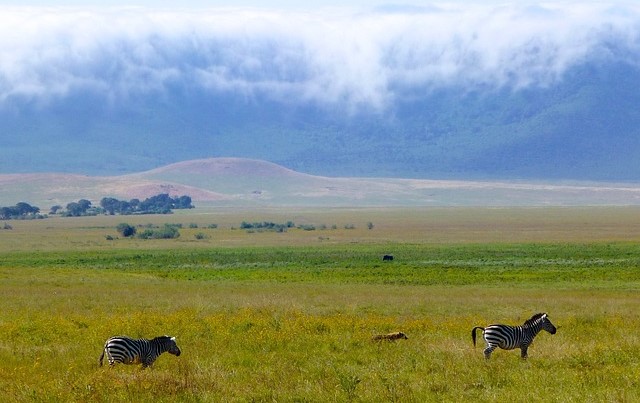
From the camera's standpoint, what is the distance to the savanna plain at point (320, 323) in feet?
47.3

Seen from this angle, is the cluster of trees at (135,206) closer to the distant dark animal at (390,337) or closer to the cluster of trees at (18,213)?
the cluster of trees at (18,213)

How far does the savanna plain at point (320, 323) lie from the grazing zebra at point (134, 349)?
18 centimetres

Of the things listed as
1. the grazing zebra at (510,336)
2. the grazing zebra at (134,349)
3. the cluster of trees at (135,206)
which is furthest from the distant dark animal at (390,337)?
the cluster of trees at (135,206)

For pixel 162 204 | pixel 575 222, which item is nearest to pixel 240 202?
pixel 162 204

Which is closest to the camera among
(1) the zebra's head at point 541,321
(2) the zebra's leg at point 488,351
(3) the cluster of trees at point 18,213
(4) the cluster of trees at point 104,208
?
(2) the zebra's leg at point 488,351

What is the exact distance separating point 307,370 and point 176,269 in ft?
113

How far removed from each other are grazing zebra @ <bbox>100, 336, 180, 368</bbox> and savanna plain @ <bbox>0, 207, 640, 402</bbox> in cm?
18

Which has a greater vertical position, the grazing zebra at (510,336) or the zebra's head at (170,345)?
the grazing zebra at (510,336)

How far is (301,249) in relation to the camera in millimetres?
66250

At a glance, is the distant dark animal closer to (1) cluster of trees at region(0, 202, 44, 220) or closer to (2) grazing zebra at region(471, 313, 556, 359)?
(2) grazing zebra at region(471, 313, 556, 359)

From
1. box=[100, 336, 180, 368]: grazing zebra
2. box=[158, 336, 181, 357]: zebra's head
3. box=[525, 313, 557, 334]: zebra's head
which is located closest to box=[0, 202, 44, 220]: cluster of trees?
box=[158, 336, 181, 357]: zebra's head

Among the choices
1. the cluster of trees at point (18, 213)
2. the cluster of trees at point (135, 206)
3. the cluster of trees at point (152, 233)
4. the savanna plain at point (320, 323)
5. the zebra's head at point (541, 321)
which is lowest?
the savanna plain at point (320, 323)

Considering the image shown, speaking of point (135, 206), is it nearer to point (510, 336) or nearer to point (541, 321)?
point (541, 321)

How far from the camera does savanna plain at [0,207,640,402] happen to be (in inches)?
567
